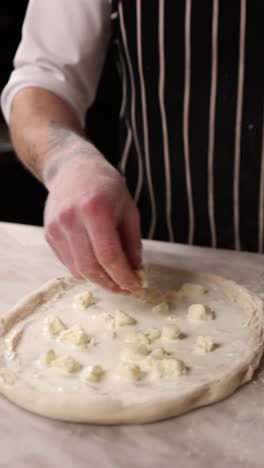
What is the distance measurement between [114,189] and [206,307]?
0.80 ft

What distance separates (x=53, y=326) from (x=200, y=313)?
0.23m

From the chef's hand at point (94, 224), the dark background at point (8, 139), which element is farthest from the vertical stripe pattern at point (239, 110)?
the dark background at point (8, 139)

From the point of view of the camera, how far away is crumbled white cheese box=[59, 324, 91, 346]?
948 millimetres

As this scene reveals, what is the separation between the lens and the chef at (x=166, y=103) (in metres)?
1.27

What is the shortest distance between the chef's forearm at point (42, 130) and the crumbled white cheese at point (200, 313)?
34cm

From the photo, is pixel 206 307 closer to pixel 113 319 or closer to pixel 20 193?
pixel 113 319

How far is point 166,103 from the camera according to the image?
4.48 ft

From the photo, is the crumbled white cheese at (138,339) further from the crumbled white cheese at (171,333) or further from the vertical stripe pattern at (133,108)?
the vertical stripe pattern at (133,108)

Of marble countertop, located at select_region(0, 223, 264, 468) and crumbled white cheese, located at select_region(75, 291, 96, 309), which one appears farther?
crumbled white cheese, located at select_region(75, 291, 96, 309)

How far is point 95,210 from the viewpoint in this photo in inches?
37.1

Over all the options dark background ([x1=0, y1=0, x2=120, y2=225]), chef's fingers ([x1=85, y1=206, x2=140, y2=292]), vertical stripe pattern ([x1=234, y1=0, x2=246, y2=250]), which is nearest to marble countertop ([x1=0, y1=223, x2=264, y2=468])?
chef's fingers ([x1=85, y1=206, x2=140, y2=292])

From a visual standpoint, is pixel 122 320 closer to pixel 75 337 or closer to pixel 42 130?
pixel 75 337

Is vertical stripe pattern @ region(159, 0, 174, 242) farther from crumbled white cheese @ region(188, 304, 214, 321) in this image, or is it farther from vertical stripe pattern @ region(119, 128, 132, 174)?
crumbled white cheese @ region(188, 304, 214, 321)

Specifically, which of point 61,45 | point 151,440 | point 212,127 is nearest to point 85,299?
point 151,440
